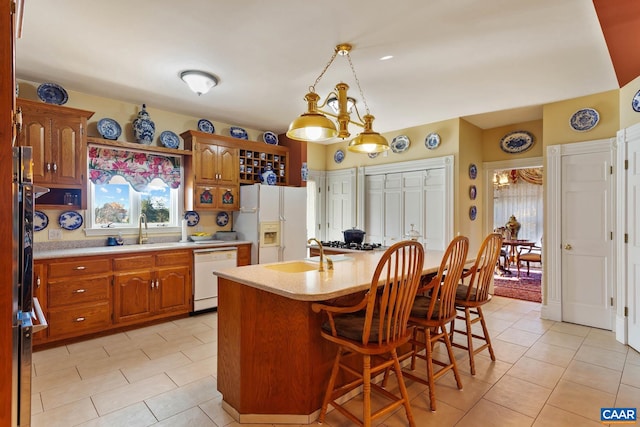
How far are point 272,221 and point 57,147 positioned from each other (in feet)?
7.97

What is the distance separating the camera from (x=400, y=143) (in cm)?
522

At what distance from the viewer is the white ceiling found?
2.15 meters

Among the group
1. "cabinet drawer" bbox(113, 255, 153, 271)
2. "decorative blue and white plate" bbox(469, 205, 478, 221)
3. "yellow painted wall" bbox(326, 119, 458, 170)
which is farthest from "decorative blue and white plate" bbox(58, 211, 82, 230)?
"decorative blue and white plate" bbox(469, 205, 478, 221)

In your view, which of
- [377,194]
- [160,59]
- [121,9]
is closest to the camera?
[121,9]

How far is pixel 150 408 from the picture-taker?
2.13 meters

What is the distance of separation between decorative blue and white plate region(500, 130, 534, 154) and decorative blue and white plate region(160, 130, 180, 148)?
4576 millimetres

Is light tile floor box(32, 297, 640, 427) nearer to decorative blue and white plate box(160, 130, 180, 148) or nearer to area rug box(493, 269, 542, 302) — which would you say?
area rug box(493, 269, 542, 302)

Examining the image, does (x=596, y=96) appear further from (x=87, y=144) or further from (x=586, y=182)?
(x=87, y=144)

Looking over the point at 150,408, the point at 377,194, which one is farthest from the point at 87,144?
the point at 377,194

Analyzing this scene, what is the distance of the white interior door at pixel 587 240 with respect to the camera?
3543mm

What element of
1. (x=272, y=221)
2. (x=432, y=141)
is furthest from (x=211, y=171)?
(x=432, y=141)

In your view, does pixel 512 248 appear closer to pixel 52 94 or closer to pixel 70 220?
pixel 70 220

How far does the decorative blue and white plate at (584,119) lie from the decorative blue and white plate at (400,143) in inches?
80.0

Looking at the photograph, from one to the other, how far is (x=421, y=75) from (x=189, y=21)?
2.04 m
